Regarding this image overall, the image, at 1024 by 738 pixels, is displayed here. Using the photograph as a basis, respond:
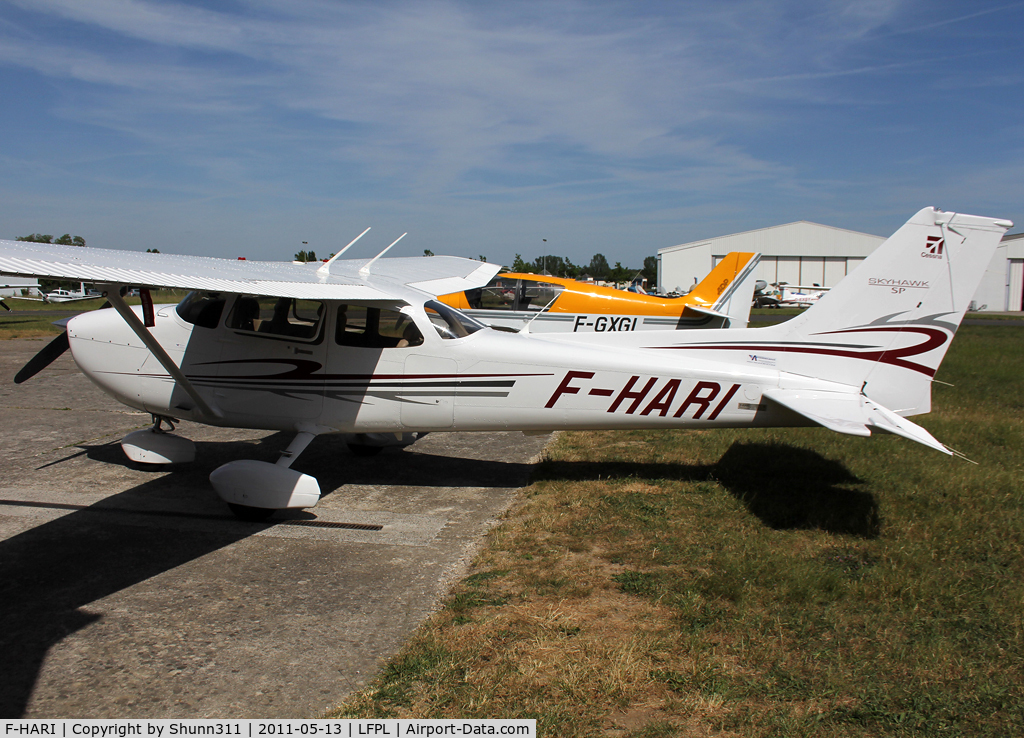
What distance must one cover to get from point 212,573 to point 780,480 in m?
5.01

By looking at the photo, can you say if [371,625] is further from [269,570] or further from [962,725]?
[962,725]

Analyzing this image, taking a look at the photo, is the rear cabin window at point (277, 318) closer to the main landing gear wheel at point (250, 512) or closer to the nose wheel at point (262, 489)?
the nose wheel at point (262, 489)

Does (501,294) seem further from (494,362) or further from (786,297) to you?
(786,297)

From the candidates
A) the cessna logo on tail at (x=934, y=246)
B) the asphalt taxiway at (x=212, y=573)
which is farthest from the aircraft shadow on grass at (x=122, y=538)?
the cessna logo on tail at (x=934, y=246)

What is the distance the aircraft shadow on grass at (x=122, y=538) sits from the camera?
3.62 meters

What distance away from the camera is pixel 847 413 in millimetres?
4875

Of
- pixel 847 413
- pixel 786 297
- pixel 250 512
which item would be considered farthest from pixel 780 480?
pixel 786 297

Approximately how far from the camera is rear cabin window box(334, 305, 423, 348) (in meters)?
5.71

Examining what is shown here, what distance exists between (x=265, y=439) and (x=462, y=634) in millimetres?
5090

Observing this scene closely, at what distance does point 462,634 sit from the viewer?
3604 mm

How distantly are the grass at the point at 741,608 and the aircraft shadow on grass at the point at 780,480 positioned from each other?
0.10ft

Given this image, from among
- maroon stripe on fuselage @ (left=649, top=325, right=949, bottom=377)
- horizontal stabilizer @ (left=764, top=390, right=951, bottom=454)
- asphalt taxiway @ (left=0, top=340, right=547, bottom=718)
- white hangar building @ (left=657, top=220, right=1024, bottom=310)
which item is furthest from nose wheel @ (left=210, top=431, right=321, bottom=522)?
white hangar building @ (left=657, top=220, right=1024, bottom=310)
